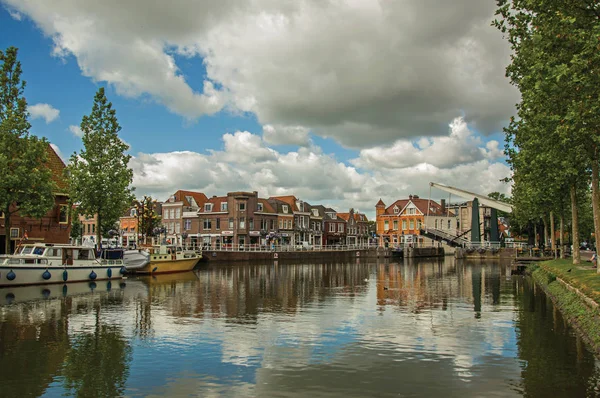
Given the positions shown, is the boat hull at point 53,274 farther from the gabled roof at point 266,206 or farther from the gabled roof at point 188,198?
the gabled roof at point 188,198

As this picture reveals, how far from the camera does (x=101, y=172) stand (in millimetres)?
47188

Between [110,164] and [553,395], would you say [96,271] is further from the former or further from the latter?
[553,395]

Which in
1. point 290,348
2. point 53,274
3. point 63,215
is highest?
point 63,215

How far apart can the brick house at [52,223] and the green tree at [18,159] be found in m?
7.39

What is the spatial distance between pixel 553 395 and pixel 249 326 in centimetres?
1174

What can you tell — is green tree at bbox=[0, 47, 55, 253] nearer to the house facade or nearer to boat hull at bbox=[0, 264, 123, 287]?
boat hull at bbox=[0, 264, 123, 287]

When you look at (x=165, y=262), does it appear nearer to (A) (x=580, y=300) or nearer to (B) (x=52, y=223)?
(B) (x=52, y=223)

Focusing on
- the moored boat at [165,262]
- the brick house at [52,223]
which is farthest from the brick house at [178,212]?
the brick house at [52,223]

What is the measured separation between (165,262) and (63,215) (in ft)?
37.1

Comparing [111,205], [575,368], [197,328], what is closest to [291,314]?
[197,328]

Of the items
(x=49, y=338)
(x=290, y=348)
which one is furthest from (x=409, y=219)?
(x=49, y=338)

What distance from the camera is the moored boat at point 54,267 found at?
33.9 metres

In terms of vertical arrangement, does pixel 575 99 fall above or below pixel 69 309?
above

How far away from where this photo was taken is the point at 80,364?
14.6 metres
